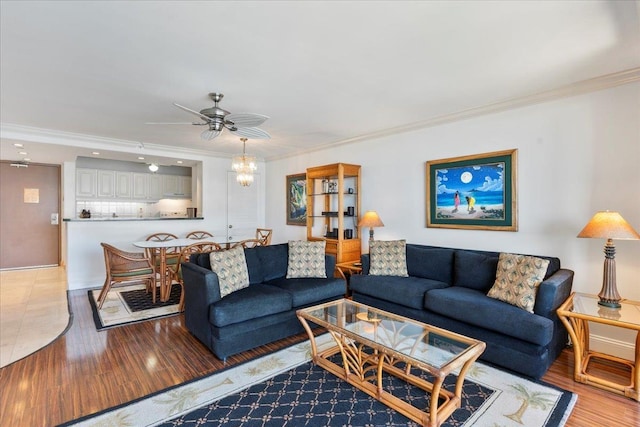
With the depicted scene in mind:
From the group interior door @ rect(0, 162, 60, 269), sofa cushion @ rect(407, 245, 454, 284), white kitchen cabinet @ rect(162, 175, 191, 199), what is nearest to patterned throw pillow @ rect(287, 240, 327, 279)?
sofa cushion @ rect(407, 245, 454, 284)

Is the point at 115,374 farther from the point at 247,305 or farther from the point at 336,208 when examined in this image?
the point at 336,208

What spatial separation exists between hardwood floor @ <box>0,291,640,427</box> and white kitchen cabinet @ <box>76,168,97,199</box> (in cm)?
423

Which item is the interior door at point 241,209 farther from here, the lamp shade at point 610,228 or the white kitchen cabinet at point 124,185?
the lamp shade at point 610,228

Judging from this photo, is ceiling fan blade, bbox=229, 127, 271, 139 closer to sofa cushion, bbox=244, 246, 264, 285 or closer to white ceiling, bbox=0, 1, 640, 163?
white ceiling, bbox=0, 1, 640, 163

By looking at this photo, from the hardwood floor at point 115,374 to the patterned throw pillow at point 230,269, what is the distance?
2.09 feet

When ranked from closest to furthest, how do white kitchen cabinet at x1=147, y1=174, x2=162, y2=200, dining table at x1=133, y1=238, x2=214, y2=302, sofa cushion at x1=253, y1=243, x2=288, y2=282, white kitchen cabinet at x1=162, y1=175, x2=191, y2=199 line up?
sofa cushion at x1=253, y1=243, x2=288, y2=282
dining table at x1=133, y1=238, x2=214, y2=302
white kitchen cabinet at x1=147, y1=174, x2=162, y2=200
white kitchen cabinet at x1=162, y1=175, x2=191, y2=199

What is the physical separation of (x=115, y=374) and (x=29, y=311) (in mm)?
2611

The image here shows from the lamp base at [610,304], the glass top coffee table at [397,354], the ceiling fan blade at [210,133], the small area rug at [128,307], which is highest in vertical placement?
the ceiling fan blade at [210,133]

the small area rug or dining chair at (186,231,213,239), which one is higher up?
dining chair at (186,231,213,239)

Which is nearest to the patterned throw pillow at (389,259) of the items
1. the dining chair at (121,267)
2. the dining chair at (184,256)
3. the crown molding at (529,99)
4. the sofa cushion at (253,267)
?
the sofa cushion at (253,267)

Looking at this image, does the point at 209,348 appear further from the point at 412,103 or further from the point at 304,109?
the point at 412,103

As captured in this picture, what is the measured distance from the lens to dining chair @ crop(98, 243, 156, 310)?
420 centimetres

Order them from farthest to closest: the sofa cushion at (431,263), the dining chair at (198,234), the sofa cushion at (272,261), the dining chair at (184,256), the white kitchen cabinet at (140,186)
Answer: the white kitchen cabinet at (140,186), the dining chair at (198,234), the dining chair at (184,256), the sofa cushion at (272,261), the sofa cushion at (431,263)

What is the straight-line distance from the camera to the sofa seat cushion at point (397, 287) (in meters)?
3.36
